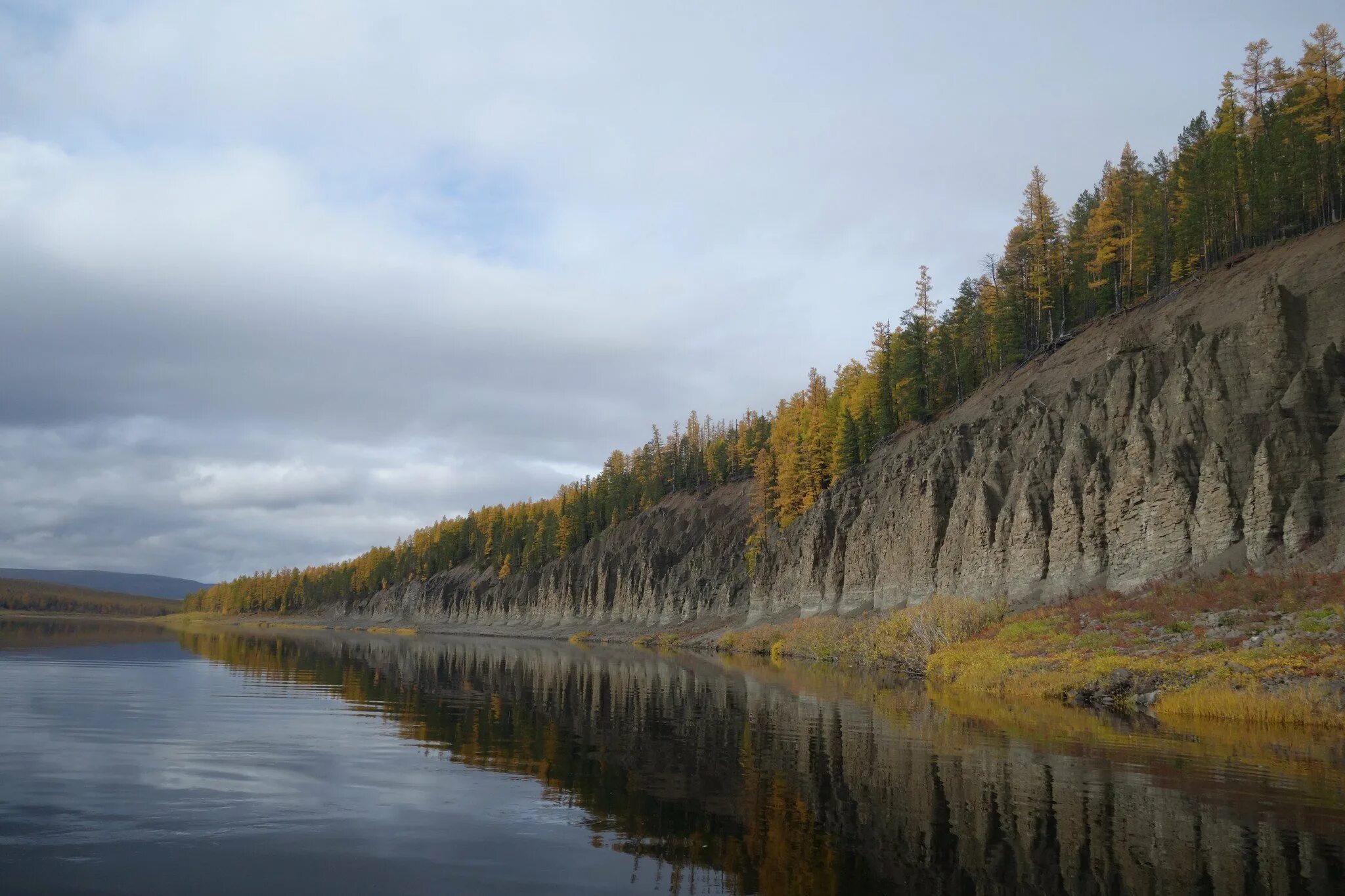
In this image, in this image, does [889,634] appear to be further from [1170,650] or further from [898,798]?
[898,798]

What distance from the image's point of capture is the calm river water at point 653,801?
10359 mm

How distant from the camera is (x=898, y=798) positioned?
14945mm

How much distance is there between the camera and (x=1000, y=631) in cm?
4034

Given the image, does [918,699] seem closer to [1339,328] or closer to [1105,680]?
[1105,680]

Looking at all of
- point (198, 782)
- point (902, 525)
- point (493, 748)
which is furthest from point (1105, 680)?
point (902, 525)

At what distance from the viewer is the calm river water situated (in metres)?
10.4

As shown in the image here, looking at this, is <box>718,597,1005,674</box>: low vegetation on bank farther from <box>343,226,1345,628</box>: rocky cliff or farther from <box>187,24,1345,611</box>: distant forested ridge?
<box>187,24,1345,611</box>: distant forested ridge

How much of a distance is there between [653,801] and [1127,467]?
130ft

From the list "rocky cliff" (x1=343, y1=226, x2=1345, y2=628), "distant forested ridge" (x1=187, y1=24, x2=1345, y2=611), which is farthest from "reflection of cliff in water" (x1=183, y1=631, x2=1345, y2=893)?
"distant forested ridge" (x1=187, y1=24, x2=1345, y2=611)

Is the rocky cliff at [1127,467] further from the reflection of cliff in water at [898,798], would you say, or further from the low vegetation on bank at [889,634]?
the reflection of cliff in water at [898,798]

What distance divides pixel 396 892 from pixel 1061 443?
5133 centimetres

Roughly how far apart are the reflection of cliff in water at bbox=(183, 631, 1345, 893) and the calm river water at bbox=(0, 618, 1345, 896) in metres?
0.07

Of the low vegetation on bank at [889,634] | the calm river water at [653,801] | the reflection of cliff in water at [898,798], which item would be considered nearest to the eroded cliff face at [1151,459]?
the low vegetation on bank at [889,634]

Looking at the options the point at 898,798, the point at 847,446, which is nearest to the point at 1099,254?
the point at 847,446
